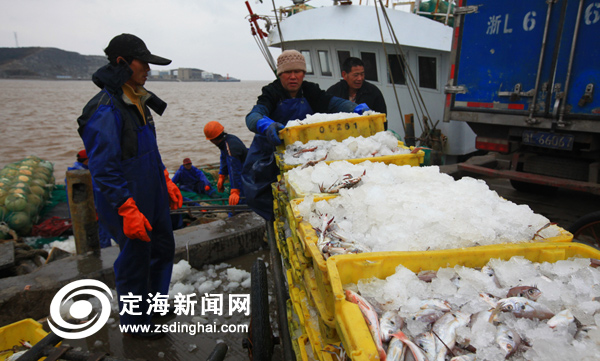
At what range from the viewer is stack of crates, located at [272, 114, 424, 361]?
121 centimetres

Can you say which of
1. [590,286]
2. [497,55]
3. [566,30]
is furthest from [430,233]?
[497,55]

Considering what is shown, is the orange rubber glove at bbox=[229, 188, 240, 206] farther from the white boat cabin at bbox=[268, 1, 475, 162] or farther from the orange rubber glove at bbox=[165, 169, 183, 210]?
the white boat cabin at bbox=[268, 1, 475, 162]

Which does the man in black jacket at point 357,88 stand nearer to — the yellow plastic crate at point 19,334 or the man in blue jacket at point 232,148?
the man in blue jacket at point 232,148

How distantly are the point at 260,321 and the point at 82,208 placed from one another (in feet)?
8.92

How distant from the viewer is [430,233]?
4.67 ft

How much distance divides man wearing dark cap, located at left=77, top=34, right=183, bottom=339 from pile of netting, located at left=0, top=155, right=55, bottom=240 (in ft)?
13.3

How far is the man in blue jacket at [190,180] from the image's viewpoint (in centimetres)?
721

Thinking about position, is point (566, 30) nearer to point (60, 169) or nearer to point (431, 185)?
point (431, 185)

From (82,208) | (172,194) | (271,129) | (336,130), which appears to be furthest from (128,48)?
(82,208)

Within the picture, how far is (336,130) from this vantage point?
2.98 metres

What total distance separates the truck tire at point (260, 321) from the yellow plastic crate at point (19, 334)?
1.50 metres

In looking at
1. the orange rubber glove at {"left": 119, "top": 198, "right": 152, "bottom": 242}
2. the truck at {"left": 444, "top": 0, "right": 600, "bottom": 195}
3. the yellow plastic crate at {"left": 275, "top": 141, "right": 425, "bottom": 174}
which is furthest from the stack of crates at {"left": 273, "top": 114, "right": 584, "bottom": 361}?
the truck at {"left": 444, "top": 0, "right": 600, "bottom": 195}

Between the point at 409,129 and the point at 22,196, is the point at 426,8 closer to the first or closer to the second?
the point at 409,129

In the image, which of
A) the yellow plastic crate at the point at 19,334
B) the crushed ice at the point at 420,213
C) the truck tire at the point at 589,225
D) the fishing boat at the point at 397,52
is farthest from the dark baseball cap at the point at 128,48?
the fishing boat at the point at 397,52
